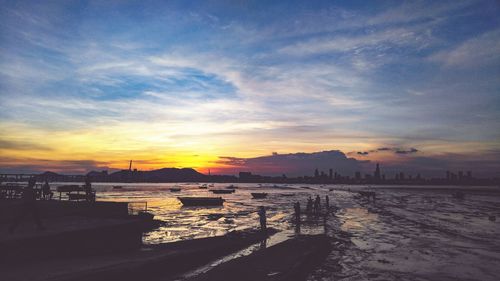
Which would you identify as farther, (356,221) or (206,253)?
(356,221)

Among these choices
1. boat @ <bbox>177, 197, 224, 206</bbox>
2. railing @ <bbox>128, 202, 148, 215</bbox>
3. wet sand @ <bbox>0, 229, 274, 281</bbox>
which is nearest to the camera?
wet sand @ <bbox>0, 229, 274, 281</bbox>

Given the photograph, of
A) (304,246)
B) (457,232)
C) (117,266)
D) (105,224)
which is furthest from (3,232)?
(457,232)

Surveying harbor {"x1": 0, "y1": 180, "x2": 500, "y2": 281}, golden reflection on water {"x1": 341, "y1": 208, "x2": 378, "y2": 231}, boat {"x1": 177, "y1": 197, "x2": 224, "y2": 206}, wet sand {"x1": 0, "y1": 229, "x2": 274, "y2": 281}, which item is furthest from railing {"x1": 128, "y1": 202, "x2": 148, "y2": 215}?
golden reflection on water {"x1": 341, "y1": 208, "x2": 378, "y2": 231}

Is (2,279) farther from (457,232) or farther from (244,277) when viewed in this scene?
(457,232)

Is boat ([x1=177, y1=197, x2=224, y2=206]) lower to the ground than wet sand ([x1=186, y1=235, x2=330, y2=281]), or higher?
lower

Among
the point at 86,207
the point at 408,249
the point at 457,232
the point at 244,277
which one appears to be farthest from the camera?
the point at 457,232

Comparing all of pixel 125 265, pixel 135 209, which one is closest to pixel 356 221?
pixel 125 265

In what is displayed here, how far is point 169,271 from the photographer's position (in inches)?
591

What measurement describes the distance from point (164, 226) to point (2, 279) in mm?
21093

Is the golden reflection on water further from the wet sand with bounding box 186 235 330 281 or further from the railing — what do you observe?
the railing

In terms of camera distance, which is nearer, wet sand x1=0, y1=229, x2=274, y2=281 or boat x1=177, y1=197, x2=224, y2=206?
wet sand x1=0, y1=229, x2=274, y2=281

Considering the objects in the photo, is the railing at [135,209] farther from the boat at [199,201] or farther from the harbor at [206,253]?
the boat at [199,201]

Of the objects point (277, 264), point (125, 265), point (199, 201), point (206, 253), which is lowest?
point (199, 201)

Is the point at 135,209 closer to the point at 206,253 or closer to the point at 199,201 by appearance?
the point at 199,201
